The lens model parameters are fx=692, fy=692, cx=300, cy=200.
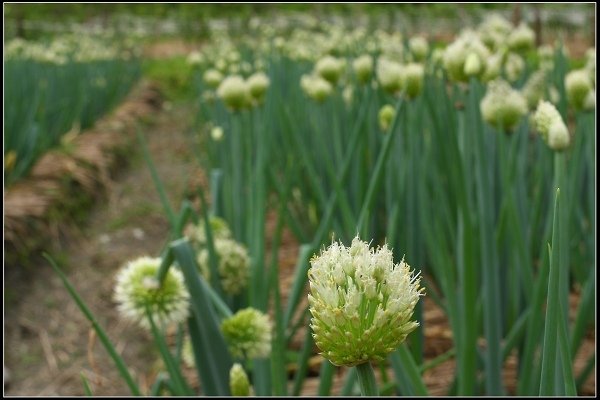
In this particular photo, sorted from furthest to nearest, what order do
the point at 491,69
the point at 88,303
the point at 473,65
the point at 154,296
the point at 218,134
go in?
the point at 88,303 → the point at 218,134 → the point at 491,69 → the point at 473,65 → the point at 154,296

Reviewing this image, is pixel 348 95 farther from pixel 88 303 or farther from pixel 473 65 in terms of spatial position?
pixel 88 303

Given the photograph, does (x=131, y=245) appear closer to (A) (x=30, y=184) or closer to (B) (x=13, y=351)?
(A) (x=30, y=184)

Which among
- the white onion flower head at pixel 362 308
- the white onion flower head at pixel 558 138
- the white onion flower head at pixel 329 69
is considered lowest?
the white onion flower head at pixel 362 308

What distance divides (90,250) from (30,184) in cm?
34

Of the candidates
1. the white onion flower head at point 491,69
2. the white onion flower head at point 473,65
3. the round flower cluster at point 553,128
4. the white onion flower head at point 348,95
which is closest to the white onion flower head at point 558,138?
the round flower cluster at point 553,128

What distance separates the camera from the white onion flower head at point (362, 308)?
1.08 ft

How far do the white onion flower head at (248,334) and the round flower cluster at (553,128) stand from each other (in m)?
0.39

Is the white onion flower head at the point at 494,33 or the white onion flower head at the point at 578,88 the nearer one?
the white onion flower head at the point at 578,88

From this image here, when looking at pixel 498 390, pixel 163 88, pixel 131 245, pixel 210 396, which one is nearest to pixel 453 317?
pixel 498 390

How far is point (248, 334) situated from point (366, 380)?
0.50m

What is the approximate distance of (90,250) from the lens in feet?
8.21

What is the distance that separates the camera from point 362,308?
Result: 0.33m

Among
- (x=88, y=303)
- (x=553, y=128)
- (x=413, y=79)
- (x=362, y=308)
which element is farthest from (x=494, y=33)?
(x=88, y=303)

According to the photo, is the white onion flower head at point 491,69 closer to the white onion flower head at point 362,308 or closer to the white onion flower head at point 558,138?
the white onion flower head at point 558,138
